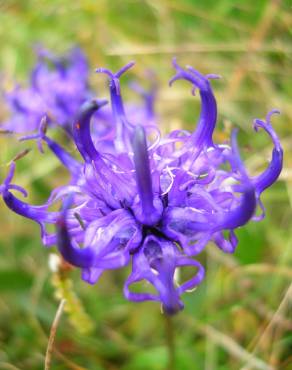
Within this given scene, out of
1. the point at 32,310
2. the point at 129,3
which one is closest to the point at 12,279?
the point at 32,310

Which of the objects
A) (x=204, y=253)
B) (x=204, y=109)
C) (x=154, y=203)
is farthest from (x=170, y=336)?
(x=204, y=253)

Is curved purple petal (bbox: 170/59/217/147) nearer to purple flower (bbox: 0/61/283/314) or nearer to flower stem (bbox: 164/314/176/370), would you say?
purple flower (bbox: 0/61/283/314)

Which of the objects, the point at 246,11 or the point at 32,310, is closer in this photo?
the point at 32,310

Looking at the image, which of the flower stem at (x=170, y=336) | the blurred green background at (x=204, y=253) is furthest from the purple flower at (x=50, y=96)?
the flower stem at (x=170, y=336)

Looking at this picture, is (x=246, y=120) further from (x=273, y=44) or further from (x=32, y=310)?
(x=32, y=310)

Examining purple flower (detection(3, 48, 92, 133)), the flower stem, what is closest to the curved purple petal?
the flower stem

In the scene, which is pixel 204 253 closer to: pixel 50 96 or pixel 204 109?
pixel 50 96
